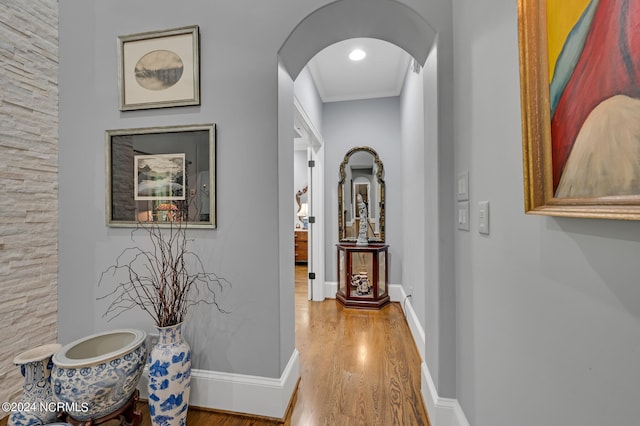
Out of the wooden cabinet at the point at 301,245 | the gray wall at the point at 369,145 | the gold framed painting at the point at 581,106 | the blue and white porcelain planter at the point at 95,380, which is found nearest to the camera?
the gold framed painting at the point at 581,106

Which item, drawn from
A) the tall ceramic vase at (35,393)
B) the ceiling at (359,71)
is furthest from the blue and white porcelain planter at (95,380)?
the ceiling at (359,71)

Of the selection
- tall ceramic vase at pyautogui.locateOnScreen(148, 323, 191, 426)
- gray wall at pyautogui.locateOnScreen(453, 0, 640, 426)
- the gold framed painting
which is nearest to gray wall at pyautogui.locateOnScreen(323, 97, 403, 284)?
gray wall at pyautogui.locateOnScreen(453, 0, 640, 426)

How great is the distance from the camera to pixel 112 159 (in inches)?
66.3

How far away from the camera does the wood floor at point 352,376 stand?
1.50 meters

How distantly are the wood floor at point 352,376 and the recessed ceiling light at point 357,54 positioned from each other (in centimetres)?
265

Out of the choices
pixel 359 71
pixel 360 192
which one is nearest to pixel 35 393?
pixel 360 192

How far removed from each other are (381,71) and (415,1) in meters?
1.65

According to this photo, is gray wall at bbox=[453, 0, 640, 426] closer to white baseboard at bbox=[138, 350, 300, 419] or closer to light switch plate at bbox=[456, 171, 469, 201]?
light switch plate at bbox=[456, 171, 469, 201]

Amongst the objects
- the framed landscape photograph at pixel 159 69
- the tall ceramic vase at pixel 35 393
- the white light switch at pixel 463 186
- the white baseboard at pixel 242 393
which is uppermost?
the framed landscape photograph at pixel 159 69

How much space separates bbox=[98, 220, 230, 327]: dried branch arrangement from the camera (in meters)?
1.57

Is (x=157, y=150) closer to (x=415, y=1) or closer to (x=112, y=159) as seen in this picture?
(x=112, y=159)

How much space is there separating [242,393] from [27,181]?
1.77 metres

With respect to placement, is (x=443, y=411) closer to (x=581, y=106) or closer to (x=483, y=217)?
(x=483, y=217)

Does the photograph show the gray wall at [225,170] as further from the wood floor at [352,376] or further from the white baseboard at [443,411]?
the white baseboard at [443,411]
